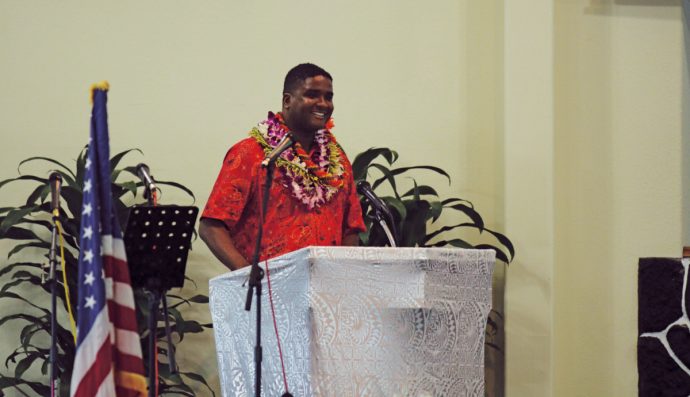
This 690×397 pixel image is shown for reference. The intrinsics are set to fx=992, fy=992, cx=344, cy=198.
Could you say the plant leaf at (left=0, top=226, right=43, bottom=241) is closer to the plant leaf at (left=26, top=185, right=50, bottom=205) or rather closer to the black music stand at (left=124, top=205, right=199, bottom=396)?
the plant leaf at (left=26, top=185, right=50, bottom=205)

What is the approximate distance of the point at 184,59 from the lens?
16.4ft

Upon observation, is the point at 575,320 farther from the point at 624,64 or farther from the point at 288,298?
the point at 288,298

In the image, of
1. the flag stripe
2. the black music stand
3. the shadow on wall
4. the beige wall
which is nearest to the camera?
the flag stripe

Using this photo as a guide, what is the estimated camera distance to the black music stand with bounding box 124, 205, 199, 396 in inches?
115

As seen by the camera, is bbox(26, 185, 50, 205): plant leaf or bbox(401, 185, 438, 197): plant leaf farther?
bbox(401, 185, 438, 197): plant leaf

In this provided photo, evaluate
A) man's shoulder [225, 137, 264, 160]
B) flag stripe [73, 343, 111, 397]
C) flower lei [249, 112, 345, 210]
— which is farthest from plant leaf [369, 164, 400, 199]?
flag stripe [73, 343, 111, 397]

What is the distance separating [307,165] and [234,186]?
288 millimetres

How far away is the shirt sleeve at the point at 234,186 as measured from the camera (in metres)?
3.48

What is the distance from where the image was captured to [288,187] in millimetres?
3553

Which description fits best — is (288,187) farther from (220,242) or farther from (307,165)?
(220,242)

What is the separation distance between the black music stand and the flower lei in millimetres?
633

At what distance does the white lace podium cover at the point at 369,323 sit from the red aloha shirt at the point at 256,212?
22.4 inches

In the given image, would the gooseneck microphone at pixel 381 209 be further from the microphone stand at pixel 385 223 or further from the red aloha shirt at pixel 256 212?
the red aloha shirt at pixel 256 212

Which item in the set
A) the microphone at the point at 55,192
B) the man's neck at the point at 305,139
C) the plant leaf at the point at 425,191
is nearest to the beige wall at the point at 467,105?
the plant leaf at the point at 425,191
